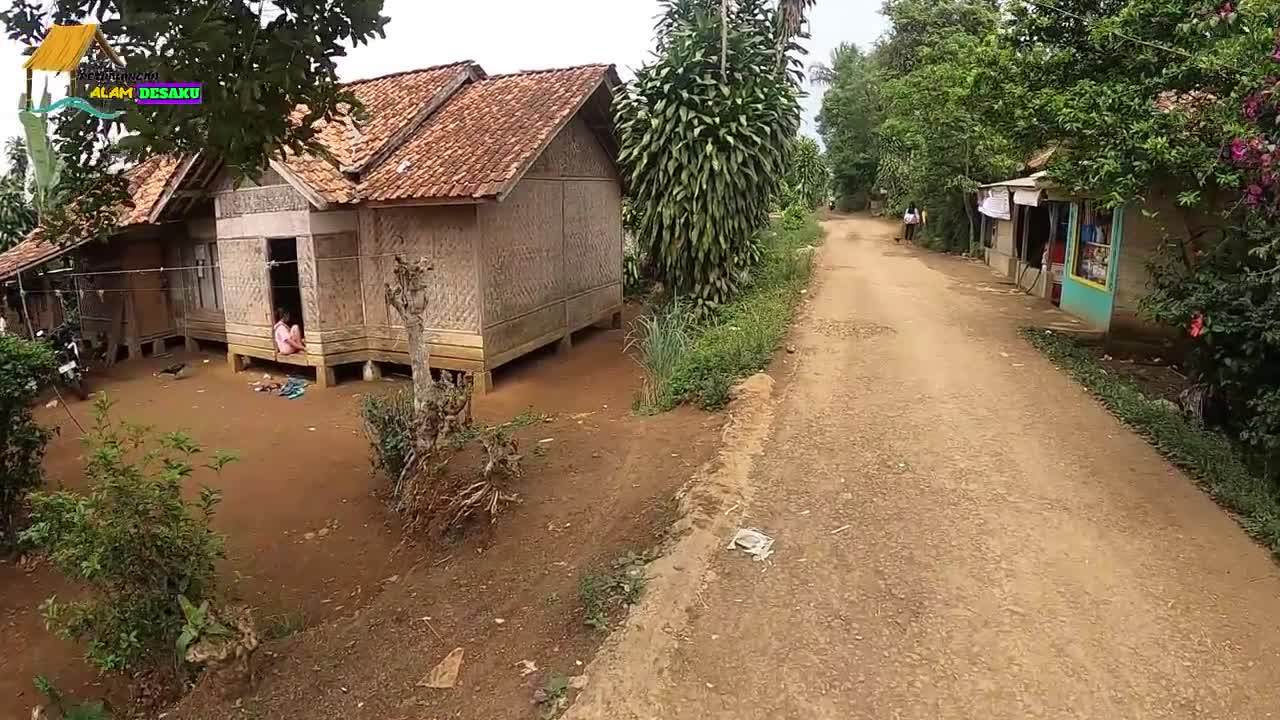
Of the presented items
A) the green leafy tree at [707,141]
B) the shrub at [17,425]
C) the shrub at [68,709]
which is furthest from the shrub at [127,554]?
the green leafy tree at [707,141]

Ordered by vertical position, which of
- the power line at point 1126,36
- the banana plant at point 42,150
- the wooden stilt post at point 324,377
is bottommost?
the wooden stilt post at point 324,377

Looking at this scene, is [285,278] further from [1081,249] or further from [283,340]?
[1081,249]

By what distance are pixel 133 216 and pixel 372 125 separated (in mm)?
4086

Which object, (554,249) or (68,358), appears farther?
(554,249)

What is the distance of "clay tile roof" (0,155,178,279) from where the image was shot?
495 inches

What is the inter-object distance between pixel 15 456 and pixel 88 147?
380 centimetres

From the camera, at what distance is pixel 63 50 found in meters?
4.01

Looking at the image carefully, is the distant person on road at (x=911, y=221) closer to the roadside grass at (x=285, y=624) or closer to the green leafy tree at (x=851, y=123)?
the green leafy tree at (x=851, y=123)

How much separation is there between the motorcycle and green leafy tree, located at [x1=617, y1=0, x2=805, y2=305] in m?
8.60

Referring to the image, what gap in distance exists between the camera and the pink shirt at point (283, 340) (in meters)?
12.0

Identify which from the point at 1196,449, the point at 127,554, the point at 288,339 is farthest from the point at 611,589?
the point at 288,339

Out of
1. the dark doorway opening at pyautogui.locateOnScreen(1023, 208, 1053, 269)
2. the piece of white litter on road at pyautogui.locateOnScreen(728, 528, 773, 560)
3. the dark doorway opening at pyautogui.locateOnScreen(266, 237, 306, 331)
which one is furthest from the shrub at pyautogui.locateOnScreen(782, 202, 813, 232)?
the piece of white litter on road at pyautogui.locateOnScreen(728, 528, 773, 560)

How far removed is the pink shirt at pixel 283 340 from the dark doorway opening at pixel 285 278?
0.26 metres

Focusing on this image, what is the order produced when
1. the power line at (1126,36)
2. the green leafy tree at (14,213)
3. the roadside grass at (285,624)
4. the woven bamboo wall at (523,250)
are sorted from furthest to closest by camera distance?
the green leafy tree at (14,213) → the woven bamboo wall at (523,250) → the power line at (1126,36) → the roadside grass at (285,624)
